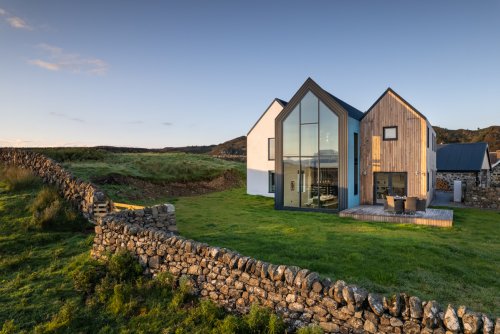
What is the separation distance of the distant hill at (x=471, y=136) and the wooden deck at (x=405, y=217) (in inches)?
2427

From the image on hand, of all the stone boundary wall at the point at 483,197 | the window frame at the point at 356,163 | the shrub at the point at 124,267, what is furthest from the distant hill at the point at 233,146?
the shrub at the point at 124,267

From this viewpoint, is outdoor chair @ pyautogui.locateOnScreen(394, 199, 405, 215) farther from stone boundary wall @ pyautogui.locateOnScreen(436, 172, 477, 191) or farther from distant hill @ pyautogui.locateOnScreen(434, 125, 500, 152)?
distant hill @ pyautogui.locateOnScreen(434, 125, 500, 152)

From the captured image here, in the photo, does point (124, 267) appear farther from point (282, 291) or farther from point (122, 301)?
point (282, 291)

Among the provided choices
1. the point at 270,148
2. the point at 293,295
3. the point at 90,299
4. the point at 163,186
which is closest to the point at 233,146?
the point at 163,186

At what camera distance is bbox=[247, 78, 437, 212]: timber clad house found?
16.1m

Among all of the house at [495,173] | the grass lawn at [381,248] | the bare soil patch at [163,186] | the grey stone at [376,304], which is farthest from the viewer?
the house at [495,173]

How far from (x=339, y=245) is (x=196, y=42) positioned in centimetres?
1489

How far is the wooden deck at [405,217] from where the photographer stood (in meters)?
12.5

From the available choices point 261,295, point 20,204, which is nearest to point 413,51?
point 261,295

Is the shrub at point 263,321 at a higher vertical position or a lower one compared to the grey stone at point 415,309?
lower

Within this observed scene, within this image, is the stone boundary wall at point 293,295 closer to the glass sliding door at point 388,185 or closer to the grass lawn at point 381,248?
the grass lawn at point 381,248

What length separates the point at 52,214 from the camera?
1173 cm

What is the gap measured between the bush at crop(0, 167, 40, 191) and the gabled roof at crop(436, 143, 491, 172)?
33598mm

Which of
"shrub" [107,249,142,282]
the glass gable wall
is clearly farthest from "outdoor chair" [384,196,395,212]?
"shrub" [107,249,142,282]
